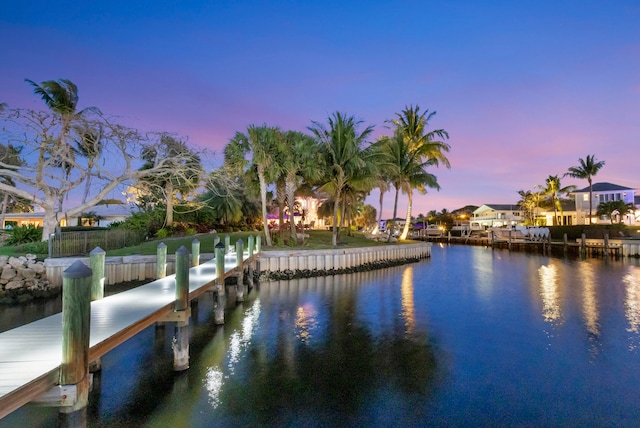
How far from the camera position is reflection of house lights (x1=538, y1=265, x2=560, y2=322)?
43.9ft

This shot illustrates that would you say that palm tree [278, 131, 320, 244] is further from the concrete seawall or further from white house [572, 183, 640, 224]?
white house [572, 183, 640, 224]

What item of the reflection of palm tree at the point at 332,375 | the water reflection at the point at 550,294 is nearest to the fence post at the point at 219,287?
the reflection of palm tree at the point at 332,375

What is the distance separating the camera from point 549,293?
17.8 meters

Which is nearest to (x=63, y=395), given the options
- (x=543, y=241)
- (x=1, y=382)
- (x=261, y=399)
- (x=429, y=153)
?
(x=1, y=382)

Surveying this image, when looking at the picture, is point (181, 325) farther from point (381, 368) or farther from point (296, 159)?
point (296, 159)

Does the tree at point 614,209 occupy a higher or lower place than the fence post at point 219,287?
higher

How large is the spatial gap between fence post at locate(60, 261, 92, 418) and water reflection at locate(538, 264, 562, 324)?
1304cm

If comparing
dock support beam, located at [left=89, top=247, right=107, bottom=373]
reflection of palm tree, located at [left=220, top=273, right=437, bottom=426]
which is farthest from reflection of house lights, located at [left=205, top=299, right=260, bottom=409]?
dock support beam, located at [left=89, top=247, right=107, bottom=373]

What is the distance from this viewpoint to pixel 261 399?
657 cm

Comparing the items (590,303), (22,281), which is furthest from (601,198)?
(22,281)

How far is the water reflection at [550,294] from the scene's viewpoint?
13.2m

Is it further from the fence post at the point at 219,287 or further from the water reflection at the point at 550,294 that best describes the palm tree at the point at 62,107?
the water reflection at the point at 550,294

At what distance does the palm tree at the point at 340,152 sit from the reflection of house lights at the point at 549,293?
12.4 metres

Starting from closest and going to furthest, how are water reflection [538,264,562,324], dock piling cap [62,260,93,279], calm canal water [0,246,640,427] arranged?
dock piling cap [62,260,93,279], calm canal water [0,246,640,427], water reflection [538,264,562,324]
